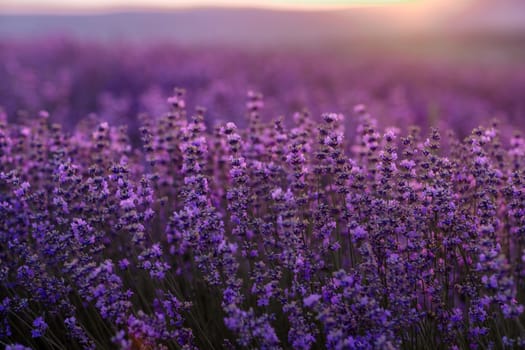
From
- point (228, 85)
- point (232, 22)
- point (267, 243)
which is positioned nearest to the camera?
point (267, 243)

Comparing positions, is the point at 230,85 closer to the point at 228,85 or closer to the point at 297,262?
the point at 228,85

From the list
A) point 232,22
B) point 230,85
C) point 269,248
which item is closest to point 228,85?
point 230,85

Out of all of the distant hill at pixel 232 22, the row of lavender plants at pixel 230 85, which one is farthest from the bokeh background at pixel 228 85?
the distant hill at pixel 232 22

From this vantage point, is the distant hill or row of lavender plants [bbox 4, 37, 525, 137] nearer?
row of lavender plants [bbox 4, 37, 525, 137]

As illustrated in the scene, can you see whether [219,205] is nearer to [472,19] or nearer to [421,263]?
[421,263]

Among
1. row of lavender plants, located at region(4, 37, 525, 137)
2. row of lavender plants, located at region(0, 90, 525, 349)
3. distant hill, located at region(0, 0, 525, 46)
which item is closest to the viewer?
row of lavender plants, located at region(0, 90, 525, 349)

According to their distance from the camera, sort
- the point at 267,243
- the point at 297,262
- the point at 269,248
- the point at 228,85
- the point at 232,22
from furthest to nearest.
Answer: the point at 232,22, the point at 228,85, the point at 269,248, the point at 267,243, the point at 297,262

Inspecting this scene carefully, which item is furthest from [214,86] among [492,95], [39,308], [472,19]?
[472,19]

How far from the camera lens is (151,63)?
42.0ft

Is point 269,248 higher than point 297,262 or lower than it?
higher

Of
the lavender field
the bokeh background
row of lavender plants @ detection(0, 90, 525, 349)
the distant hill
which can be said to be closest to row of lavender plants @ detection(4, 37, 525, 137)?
the bokeh background

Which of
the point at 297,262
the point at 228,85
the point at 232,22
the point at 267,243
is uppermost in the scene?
the point at 232,22

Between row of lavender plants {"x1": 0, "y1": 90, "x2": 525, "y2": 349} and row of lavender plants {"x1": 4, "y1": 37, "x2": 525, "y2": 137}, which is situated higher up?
row of lavender plants {"x1": 4, "y1": 37, "x2": 525, "y2": 137}

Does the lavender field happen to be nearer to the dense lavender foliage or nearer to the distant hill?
the dense lavender foliage
